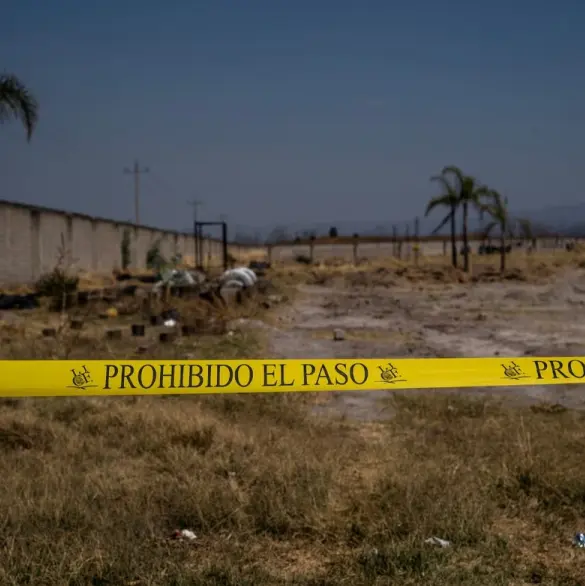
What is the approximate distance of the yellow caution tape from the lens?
4.96 metres

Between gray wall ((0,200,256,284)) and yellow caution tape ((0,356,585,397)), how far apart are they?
528 inches

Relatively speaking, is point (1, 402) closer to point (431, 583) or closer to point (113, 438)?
point (113, 438)

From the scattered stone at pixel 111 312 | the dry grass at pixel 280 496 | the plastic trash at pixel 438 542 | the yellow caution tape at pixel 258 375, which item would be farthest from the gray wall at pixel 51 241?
the plastic trash at pixel 438 542

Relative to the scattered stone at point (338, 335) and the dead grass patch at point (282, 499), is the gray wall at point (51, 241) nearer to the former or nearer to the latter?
the scattered stone at point (338, 335)

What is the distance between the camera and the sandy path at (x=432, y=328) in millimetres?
9133

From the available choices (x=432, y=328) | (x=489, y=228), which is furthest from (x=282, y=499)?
(x=489, y=228)

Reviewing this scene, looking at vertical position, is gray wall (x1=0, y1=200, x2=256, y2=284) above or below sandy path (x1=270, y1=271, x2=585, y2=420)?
above

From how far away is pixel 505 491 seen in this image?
17.3ft

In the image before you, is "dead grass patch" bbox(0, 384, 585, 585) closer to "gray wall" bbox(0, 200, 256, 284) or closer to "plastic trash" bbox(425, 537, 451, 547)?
"plastic trash" bbox(425, 537, 451, 547)

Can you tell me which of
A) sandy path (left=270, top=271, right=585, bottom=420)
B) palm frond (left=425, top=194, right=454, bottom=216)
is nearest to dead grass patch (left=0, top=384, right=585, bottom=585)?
sandy path (left=270, top=271, right=585, bottom=420)

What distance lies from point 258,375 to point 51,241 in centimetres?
2545

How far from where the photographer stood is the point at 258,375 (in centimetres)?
514

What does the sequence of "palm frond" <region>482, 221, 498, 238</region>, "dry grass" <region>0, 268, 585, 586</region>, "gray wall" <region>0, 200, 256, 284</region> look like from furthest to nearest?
"palm frond" <region>482, 221, 498, 238</region> → "gray wall" <region>0, 200, 256, 284</region> → "dry grass" <region>0, 268, 585, 586</region>

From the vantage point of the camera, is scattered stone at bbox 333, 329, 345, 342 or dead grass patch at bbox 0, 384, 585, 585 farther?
scattered stone at bbox 333, 329, 345, 342
